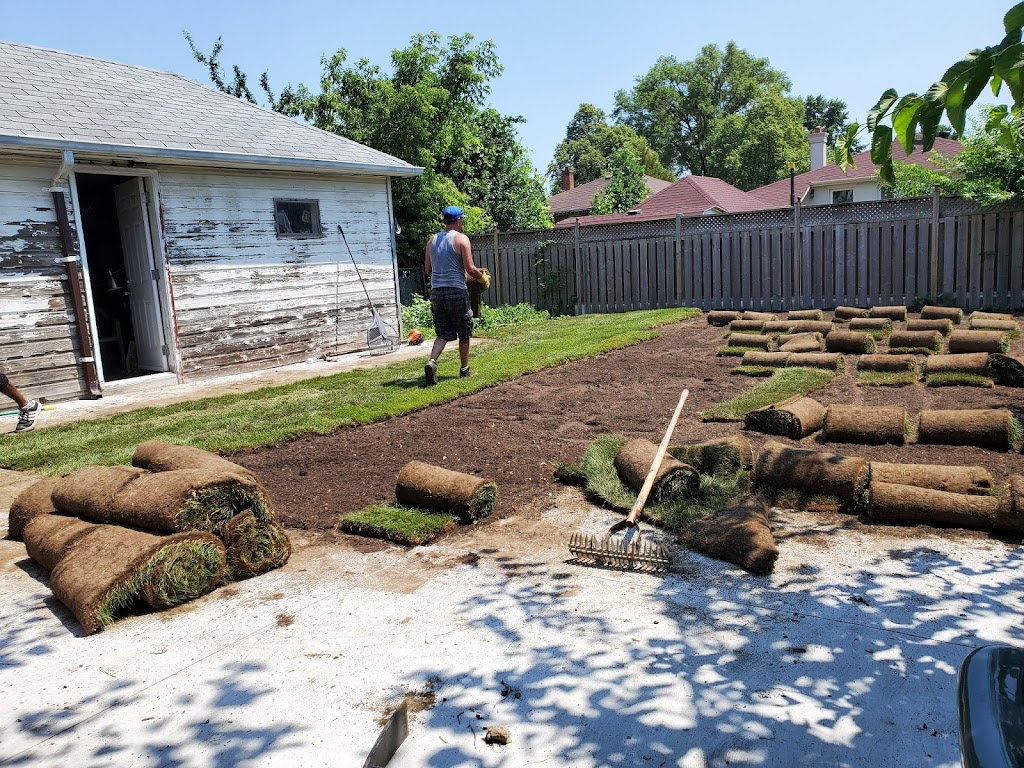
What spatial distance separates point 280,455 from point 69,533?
2.35m

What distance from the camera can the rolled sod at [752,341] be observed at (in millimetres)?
10343

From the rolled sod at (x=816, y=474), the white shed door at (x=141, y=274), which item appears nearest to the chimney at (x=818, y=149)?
the white shed door at (x=141, y=274)

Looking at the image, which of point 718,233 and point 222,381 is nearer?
point 222,381

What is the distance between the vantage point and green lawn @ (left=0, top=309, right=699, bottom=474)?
21.9 feet

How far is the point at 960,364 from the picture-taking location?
7867mm

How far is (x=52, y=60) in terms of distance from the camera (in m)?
11.7

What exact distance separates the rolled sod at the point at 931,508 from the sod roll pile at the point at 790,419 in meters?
1.58

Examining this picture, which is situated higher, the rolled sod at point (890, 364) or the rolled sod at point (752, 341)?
the rolled sod at point (752, 341)

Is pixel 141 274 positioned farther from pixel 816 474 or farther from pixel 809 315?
pixel 809 315

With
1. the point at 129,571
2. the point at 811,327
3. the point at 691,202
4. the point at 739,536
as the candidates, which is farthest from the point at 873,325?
the point at 691,202

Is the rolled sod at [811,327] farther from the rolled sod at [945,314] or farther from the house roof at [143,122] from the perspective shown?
the house roof at [143,122]

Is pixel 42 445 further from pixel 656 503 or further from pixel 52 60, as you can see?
pixel 52 60

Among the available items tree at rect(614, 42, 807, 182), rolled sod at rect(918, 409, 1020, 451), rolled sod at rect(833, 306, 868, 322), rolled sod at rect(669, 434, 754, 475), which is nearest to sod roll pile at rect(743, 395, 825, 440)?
rolled sod at rect(918, 409, 1020, 451)

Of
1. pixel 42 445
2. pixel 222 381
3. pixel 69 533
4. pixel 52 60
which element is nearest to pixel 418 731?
pixel 69 533
